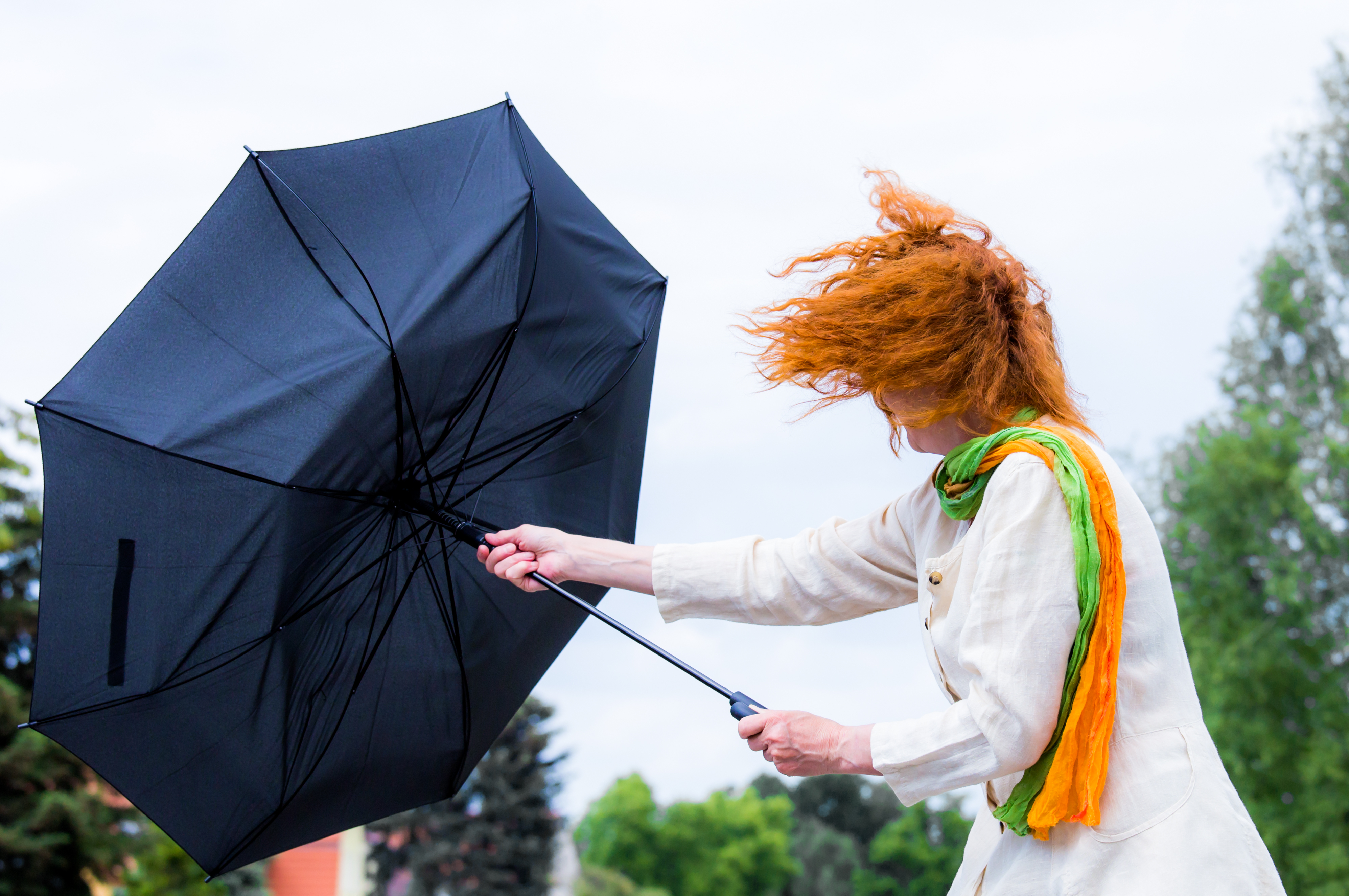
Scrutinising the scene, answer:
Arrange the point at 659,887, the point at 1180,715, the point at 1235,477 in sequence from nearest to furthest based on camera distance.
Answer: the point at 1180,715 < the point at 1235,477 < the point at 659,887

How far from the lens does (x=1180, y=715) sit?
Result: 1.99 m

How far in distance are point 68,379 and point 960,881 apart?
227cm

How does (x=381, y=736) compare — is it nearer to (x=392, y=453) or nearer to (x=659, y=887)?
(x=392, y=453)

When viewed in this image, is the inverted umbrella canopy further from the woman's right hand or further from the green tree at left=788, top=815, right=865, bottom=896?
the green tree at left=788, top=815, right=865, bottom=896

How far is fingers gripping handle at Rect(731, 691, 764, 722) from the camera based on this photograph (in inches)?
94.5

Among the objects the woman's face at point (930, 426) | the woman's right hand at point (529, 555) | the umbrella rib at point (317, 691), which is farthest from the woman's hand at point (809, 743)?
the umbrella rib at point (317, 691)

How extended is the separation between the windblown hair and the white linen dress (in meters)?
0.22

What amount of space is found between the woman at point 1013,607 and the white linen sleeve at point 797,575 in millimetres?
147

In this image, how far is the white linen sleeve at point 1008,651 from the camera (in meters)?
1.92

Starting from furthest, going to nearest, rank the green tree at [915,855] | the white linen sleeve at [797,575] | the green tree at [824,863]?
the green tree at [824,863] → the green tree at [915,855] → the white linen sleeve at [797,575]

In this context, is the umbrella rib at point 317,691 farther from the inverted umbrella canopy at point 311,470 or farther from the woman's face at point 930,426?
the woman's face at point 930,426

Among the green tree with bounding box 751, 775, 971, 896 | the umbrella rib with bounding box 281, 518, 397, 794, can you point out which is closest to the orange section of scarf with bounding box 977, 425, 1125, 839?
the umbrella rib with bounding box 281, 518, 397, 794

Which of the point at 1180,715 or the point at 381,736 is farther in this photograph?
the point at 381,736

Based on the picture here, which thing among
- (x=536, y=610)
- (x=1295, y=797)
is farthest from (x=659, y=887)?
(x=536, y=610)
